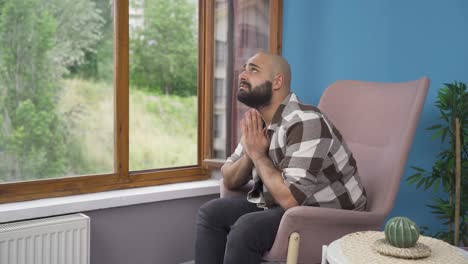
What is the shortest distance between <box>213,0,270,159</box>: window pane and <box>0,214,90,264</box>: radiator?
981mm

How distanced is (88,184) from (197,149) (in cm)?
72

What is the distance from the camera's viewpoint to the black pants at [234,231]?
1876 mm

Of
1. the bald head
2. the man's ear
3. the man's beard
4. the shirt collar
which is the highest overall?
the bald head

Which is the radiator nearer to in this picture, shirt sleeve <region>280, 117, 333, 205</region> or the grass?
the grass

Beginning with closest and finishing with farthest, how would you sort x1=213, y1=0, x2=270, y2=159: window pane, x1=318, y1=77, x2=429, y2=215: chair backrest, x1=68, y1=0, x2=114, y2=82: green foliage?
x1=318, y1=77, x2=429, y2=215: chair backrest < x1=68, y1=0, x2=114, y2=82: green foliage < x1=213, y1=0, x2=270, y2=159: window pane

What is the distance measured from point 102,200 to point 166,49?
2.94 ft

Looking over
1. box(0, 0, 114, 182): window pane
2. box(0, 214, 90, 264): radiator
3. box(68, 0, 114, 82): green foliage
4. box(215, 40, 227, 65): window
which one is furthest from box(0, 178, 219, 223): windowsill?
box(215, 40, 227, 65): window

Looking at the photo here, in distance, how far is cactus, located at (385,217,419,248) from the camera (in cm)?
133

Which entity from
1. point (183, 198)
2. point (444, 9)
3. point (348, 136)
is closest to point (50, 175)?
point (183, 198)

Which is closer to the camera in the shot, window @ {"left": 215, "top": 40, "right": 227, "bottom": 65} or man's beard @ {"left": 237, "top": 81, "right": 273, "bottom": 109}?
man's beard @ {"left": 237, "top": 81, "right": 273, "bottom": 109}

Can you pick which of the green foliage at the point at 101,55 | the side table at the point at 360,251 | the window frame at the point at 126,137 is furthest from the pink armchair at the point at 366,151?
the green foliage at the point at 101,55

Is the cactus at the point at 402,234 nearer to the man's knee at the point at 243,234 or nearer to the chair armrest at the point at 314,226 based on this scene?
the chair armrest at the point at 314,226

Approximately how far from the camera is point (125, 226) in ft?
8.41

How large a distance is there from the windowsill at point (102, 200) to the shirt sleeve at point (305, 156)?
86 centimetres
